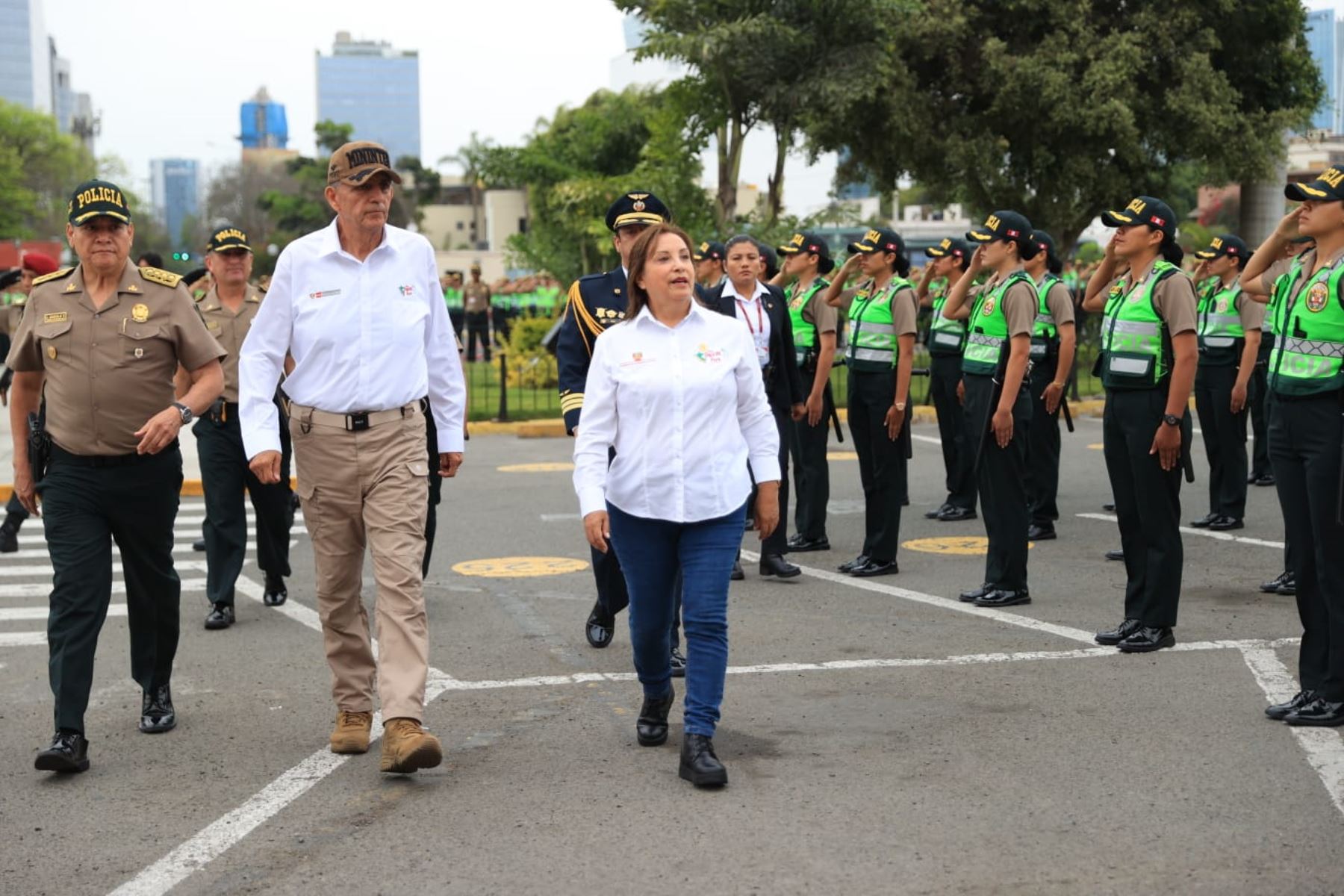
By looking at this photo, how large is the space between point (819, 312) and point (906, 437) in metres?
1.08

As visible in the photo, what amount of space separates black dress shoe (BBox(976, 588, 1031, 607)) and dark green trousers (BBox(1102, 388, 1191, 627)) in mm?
1123

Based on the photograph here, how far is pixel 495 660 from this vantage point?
7797 mm

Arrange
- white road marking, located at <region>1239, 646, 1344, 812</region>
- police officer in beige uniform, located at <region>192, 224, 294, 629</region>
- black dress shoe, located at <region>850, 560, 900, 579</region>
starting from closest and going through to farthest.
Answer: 1. white road marking, located at <region>1239, 646, 1344, 812</region>
2. police officer in beige uniform, located at <region>192, 224, 294, 629</region>
3. black dress shoe, located at <region>850, 560, 900, 579</region>

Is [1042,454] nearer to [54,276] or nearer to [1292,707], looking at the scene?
[1292,707]

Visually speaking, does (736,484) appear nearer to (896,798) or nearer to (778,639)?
(896,798)

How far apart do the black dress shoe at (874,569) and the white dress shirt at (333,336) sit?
459 centimetres

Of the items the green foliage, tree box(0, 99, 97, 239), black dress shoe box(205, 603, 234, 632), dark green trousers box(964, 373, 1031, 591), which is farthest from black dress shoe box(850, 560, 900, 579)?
tree box(0, 99, 97, 239)

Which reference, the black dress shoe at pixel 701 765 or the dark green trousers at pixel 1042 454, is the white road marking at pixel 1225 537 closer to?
the dark green trousers at pixel 1042 454

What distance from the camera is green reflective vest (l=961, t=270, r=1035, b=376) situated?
909cm

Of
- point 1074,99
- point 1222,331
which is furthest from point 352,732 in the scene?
point 1074,99

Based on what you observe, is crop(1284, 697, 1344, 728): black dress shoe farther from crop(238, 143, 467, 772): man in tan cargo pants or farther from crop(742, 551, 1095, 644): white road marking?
crop(238, 143, 467, 772): man in tan cargo pants

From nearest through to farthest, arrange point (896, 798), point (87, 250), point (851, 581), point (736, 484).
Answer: point (896, 798), point (736, 484), point (87, 250), point (851, 581)

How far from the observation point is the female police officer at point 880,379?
1016 centimetres

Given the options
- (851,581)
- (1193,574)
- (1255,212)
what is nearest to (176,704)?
(851,581)
